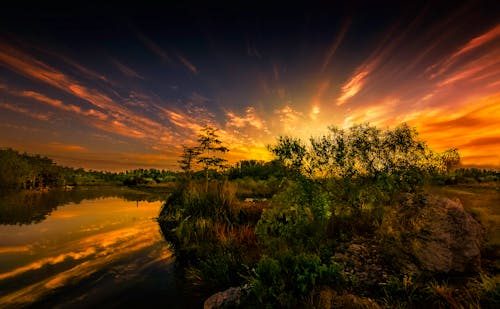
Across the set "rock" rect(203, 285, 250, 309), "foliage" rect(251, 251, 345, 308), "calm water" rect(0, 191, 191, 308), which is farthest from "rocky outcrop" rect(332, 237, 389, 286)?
"calm water" rect(0, 191, 191, 308)

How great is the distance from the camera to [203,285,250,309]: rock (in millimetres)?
5753

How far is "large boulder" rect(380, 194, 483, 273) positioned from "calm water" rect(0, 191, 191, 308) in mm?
5940

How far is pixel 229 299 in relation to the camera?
19.3ft

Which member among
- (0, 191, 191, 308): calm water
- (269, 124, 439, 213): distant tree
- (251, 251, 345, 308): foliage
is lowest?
(0, 191, 191, 308): calm water

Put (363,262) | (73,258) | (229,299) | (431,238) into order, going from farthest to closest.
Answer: (73,258), (431,238), (363,262), (229,299)

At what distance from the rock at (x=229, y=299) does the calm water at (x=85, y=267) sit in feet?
4.20

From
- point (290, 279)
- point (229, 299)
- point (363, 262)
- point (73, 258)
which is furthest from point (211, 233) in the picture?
point (363, 262)

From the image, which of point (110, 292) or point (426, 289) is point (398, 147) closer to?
point (426, 289)

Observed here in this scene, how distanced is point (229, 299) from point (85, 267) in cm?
572

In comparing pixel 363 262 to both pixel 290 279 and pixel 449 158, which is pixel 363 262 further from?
pixel 449 158

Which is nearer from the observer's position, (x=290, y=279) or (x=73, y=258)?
(x=290, y=279)

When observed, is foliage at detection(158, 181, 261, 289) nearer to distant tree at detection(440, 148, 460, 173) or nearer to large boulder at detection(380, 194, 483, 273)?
large boulder at detection(380, 194, 483, 273)

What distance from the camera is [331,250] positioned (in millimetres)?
7832

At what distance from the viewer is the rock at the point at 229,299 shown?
226 inches
